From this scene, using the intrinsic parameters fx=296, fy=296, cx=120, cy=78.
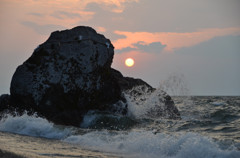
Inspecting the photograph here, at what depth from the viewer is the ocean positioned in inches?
245

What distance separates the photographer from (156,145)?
7.15 meters

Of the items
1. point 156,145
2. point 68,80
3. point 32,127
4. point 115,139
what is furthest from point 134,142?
point 68,80

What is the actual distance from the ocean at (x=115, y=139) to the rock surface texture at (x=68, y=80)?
63cm

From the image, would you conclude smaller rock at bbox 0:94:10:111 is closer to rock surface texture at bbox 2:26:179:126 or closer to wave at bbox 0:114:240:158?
rock surface texture at bbox 2:26:179:126

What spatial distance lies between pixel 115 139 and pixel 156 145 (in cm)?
149

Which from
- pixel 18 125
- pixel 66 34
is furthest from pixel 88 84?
pixel 18 125

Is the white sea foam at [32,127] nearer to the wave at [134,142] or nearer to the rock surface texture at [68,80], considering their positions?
the wave at [134,142]

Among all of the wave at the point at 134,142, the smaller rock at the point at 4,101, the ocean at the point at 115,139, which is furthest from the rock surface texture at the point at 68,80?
the wave at the point at 134,142

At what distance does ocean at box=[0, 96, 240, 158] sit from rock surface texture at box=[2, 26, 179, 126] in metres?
0.63

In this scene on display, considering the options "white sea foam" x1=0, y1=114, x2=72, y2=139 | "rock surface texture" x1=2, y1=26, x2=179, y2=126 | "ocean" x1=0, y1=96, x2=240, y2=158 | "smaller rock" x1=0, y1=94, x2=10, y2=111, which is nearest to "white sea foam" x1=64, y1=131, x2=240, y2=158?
"ocean" x1=0, y1=96, x2=240, y2=158

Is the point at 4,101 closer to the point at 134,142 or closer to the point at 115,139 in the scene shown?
the point at 115,139

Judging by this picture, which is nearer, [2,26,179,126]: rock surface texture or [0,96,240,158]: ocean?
[0,96,240,158]: ocean

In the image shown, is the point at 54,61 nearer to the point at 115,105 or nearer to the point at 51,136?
the point at 115,105

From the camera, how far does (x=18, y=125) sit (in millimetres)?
10008
